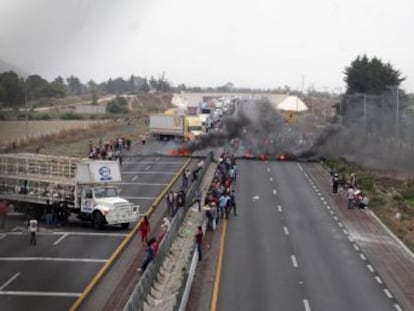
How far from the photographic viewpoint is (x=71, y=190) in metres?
41.7

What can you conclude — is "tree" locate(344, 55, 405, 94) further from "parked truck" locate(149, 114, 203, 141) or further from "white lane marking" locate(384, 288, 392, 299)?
"white lane marking" locate(384, 288, 392, 299)

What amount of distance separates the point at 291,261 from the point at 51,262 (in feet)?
36.6

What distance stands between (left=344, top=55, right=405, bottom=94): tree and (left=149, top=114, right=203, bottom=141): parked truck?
43648mm

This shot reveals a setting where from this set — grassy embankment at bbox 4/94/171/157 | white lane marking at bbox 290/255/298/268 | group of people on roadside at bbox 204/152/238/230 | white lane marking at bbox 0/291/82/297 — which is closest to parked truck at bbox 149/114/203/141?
grassy embankment at bbox 4/94/171/157

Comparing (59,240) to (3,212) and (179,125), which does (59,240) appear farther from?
(179,125)

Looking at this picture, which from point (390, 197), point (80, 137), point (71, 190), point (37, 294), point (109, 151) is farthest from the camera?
point (80, 137)

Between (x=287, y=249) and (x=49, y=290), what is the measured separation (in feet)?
43.8

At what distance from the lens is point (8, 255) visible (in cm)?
3347

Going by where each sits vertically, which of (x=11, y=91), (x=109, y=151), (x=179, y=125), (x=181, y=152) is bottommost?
(x=181, y=152)

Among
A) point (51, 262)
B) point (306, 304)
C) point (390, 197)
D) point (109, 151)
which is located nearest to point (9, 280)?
point (51, 262)

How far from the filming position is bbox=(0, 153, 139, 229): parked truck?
40.2 meters

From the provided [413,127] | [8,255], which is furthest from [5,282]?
[413,127]

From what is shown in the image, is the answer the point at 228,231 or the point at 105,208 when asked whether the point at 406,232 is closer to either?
the point at 228,231

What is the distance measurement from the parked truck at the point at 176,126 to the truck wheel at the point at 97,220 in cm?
4727
